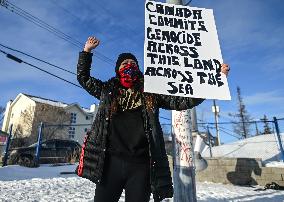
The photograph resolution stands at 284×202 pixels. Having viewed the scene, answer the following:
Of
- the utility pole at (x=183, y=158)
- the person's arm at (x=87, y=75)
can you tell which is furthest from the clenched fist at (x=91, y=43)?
the utility pole at (x=183, y=158)

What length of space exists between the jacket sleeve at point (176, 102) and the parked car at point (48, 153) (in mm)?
11782

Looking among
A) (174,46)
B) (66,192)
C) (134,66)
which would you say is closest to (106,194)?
(134,66)

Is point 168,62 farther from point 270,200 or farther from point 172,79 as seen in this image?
point 270,200

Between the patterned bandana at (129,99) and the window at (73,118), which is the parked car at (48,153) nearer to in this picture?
the patterned bandana at (129,99)

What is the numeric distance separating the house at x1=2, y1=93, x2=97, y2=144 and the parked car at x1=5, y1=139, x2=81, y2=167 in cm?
2269

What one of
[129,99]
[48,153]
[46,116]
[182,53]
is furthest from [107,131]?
[46,116]

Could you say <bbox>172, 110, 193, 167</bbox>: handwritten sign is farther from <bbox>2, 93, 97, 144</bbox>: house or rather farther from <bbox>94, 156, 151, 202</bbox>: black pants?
<bbox>2, 93, 97, 144</bbox>: house

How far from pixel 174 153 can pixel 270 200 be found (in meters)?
4.15

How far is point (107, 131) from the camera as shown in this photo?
2.58m

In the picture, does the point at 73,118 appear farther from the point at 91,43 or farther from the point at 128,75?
the point at 128,75

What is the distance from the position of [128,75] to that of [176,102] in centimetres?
53

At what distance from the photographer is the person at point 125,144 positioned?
2459mm

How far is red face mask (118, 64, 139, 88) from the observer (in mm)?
2818

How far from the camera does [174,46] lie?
310 cm
